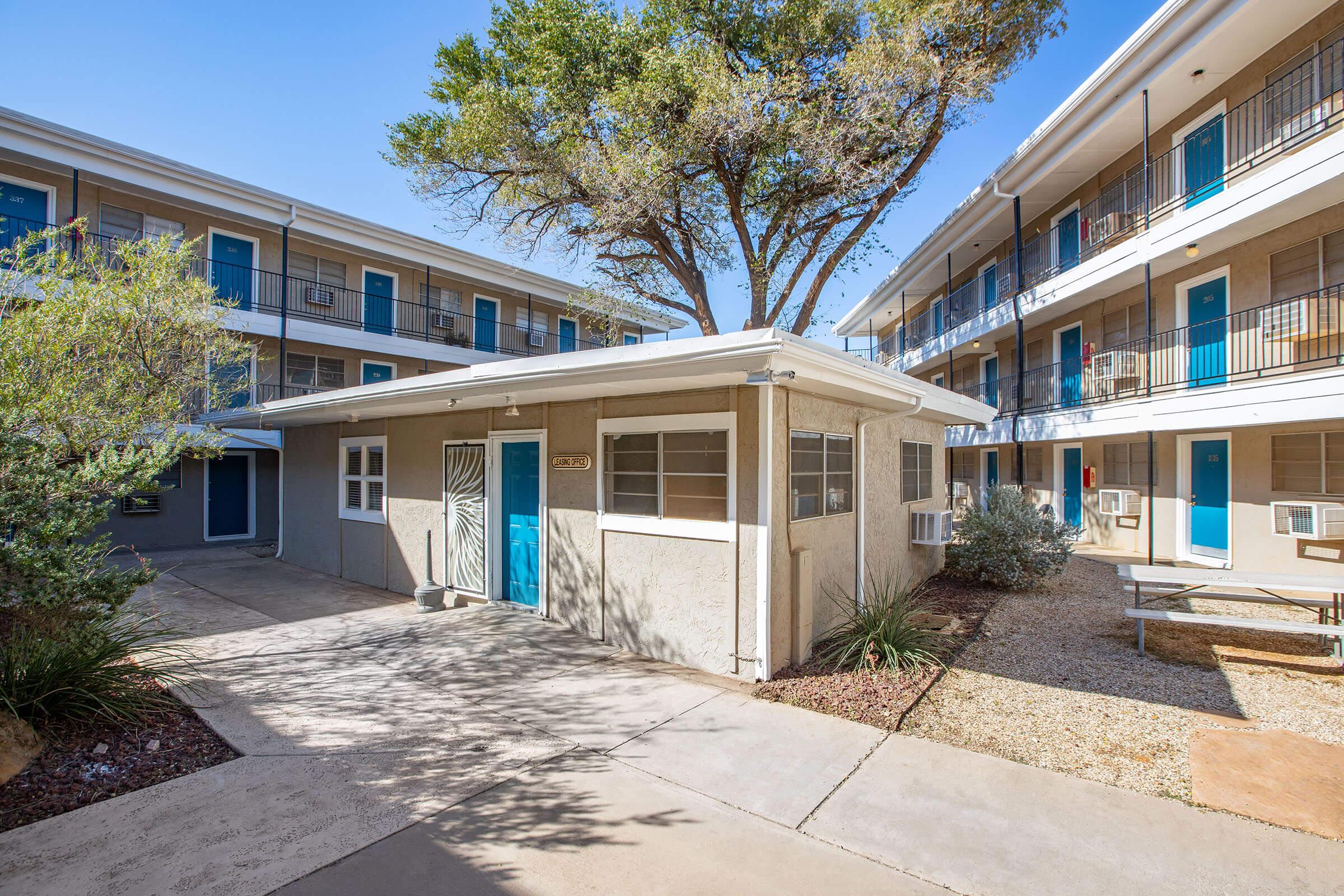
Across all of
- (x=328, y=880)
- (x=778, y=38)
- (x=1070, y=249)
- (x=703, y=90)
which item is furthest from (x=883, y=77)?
(x=328, y=880)

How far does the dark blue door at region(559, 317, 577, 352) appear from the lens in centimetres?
2448

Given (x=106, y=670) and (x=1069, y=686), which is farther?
(x=1069, y=686)

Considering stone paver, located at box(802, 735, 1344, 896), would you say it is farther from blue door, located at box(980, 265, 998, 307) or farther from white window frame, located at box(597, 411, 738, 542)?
blue door, located at box(980, 265, 998, 307)

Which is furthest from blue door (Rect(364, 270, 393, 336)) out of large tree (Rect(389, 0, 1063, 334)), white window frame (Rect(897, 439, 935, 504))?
white window frame (Rect(897, 439, 935, 504))

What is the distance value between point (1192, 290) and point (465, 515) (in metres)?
13.9

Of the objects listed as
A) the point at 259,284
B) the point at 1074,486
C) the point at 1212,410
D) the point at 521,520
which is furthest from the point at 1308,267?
the point at 259,284

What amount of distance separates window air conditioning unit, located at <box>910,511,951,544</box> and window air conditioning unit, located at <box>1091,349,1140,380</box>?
6545 millimetres

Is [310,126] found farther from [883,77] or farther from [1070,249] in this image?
[1070,249]

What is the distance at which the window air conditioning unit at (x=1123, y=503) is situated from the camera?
13016mm

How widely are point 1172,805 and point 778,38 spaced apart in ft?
47.0

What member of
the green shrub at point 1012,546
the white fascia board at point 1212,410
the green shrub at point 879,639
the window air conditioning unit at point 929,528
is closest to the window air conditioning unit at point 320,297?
the window air conditioning unit at point 929,528

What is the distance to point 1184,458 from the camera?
12.1 m

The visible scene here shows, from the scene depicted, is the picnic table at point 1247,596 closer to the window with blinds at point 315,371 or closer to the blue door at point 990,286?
the blue door at point 990,286

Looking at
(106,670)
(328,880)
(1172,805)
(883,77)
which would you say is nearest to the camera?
(328,880)
